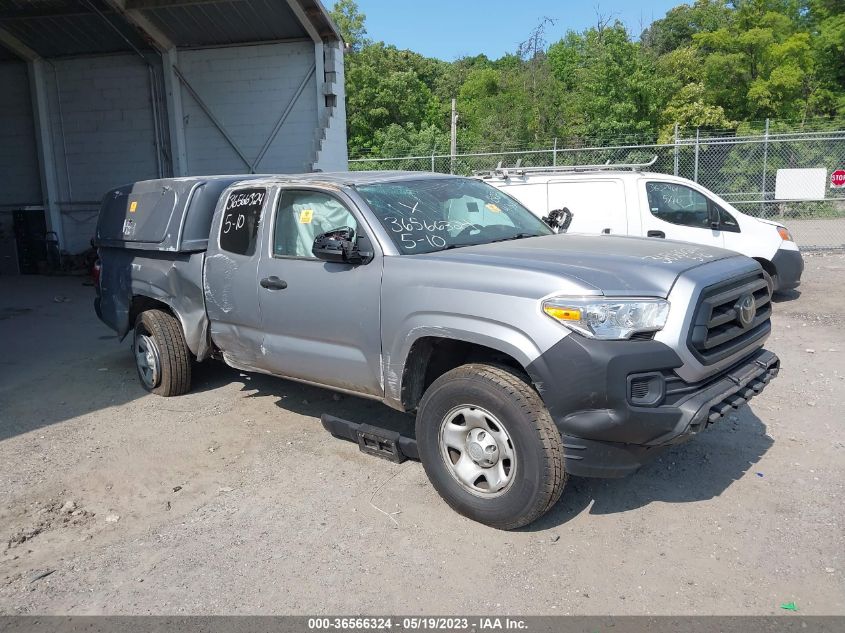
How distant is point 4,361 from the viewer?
8.24 m

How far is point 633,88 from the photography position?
94.5 ft

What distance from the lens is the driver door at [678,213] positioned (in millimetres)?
9500

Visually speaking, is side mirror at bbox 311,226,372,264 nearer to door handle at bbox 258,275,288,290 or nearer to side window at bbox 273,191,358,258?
side window at bbox 273,191,358,258

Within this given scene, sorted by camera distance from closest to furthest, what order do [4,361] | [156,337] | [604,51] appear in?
[156,337] < [4,361] < [604,51]

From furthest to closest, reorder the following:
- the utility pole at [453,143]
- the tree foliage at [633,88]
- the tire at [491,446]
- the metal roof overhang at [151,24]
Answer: the tree foliage at [633,88], the utility pole at [453,143], the metal roof overhang at [151,24], the tire at [491,446]

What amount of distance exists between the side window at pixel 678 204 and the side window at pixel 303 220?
598 centimetres

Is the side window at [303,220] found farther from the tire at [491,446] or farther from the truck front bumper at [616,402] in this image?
the truck front bumper at [616,402]

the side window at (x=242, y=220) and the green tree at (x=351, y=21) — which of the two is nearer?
the side window at (x=242, y=220)

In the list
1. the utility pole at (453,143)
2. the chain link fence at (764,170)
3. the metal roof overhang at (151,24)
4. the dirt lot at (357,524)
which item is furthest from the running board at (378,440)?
the utility pole at (453,143)

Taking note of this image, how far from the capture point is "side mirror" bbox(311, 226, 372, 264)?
14.5ft

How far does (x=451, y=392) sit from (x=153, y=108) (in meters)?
15.5

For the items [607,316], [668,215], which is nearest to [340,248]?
[607,316]

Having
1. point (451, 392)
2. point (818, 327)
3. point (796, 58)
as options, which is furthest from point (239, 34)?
point (796, 58)

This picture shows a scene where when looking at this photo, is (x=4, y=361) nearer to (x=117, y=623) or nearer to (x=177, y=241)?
(x=177, y=241)
